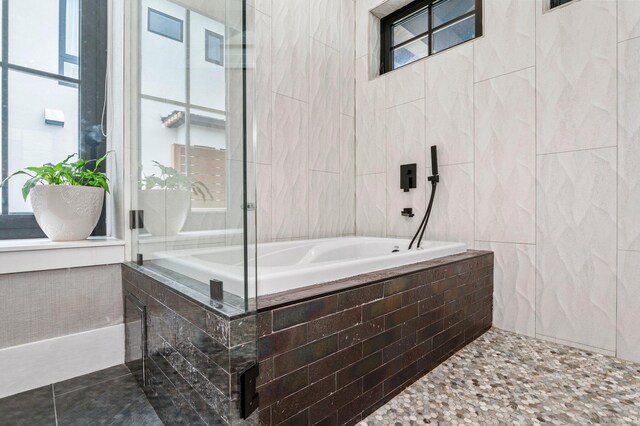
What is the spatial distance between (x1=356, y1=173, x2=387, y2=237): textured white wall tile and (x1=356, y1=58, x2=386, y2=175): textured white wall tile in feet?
0.26

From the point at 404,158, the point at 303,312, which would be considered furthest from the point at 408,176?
the point at 303,312

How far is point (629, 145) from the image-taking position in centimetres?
161

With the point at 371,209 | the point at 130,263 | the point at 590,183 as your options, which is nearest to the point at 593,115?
the point at 590,183

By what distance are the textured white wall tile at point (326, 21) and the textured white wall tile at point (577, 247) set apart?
188 cm

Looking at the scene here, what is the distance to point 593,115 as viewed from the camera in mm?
1706

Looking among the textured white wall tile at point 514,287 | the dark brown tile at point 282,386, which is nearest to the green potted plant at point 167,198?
the dark brown tile at point 282,386

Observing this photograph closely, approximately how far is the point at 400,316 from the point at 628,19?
1.85 meters

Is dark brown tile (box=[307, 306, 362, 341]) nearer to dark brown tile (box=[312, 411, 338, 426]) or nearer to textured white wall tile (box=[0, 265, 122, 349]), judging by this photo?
dark brown tile (box=[312, 411, 338, 426])

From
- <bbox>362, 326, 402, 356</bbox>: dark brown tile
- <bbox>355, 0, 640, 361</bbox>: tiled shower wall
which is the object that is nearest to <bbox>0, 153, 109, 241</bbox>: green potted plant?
<bbox>362, 326, 402, 356</bbox>: dark brown tile

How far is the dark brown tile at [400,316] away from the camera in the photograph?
122 cm

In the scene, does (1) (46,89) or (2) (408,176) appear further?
(2) (408,176)

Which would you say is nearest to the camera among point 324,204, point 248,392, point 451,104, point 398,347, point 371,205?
point 248,392

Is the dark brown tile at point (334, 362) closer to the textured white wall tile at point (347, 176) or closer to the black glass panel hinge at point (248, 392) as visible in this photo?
the black glass panel hinge at point (248, 392)

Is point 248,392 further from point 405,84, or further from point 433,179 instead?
point 405,84
